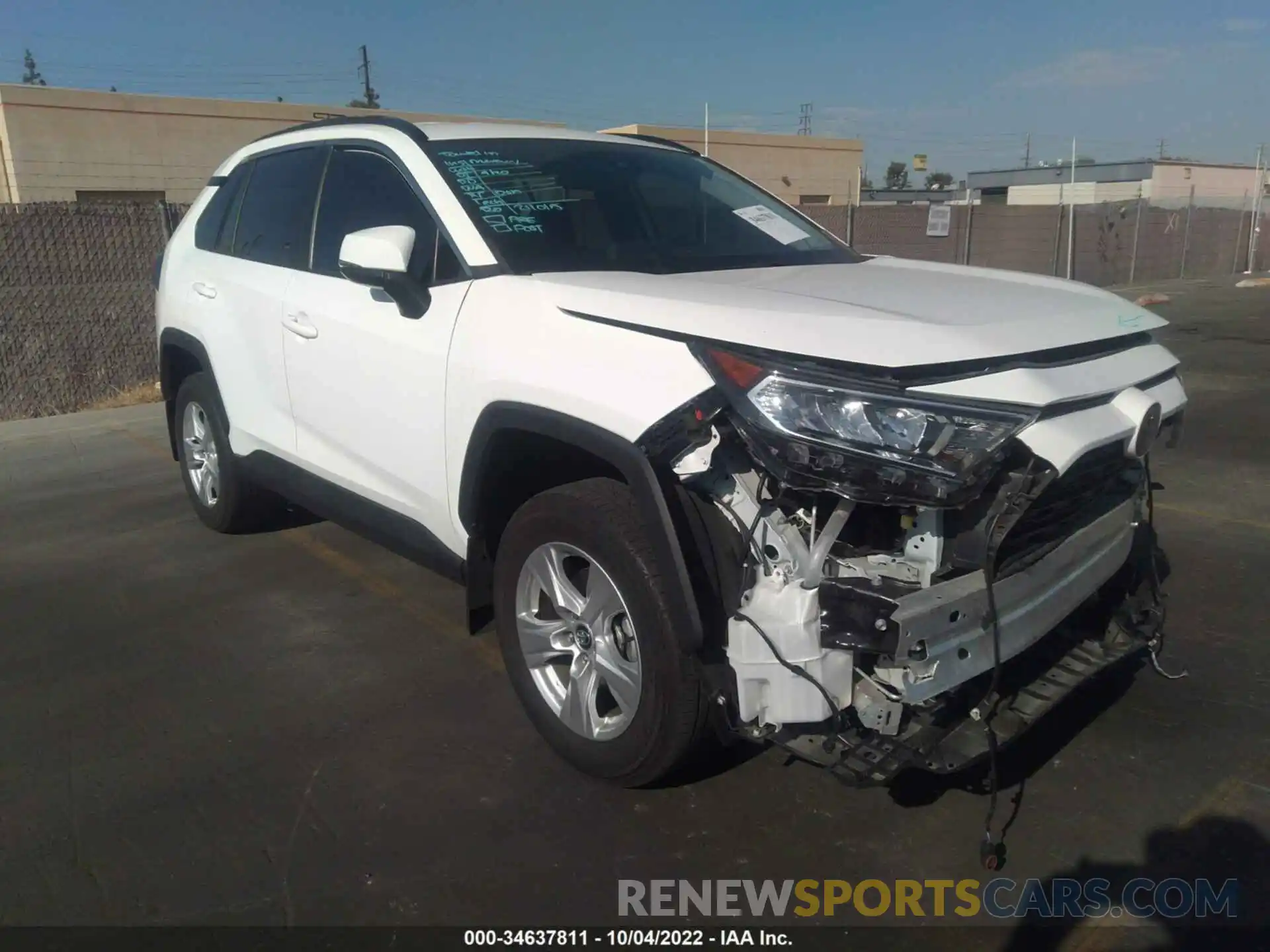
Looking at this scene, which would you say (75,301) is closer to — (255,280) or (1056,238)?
(255,280)

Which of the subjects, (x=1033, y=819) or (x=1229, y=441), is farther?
(x=1229, y=441)

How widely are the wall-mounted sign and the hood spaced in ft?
54.3

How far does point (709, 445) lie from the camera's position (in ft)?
8.42

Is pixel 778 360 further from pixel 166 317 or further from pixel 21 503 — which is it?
pixel 21 503

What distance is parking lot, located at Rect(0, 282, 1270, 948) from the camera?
2744 millimetres

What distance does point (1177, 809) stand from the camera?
9.74 ft

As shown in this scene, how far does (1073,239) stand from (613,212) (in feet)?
64.7

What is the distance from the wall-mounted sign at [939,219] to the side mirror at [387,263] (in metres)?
17.2

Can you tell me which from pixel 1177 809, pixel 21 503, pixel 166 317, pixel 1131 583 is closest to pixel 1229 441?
pixel 1131 583

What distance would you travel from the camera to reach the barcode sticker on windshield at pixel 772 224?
4051mm

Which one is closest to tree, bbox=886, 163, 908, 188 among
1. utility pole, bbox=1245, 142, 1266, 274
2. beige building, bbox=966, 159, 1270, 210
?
beige building, bbox=966, 159, 1270, 210

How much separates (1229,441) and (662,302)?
20.1ft

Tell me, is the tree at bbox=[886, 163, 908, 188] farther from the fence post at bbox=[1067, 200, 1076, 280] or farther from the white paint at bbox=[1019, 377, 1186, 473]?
the white paint at bbox=[1019, 377, 1186, 473]

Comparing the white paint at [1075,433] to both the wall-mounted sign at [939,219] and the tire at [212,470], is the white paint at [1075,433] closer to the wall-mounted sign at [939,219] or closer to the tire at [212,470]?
the tire at [212,470]
